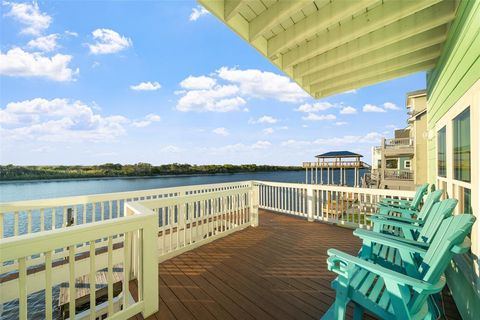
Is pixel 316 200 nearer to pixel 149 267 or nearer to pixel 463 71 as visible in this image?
pixel 463 71

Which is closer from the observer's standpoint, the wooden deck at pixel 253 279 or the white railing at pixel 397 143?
the wooden deck at pixel 253 279

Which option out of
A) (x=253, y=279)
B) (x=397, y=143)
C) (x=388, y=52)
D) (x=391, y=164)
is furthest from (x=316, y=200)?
(x=391, y=164)

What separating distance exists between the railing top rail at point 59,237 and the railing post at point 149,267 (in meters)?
0.10

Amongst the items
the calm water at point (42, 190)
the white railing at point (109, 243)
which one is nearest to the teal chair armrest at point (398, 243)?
the white railing at point (109, 243)

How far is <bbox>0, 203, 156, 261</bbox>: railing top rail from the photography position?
125 centimetres

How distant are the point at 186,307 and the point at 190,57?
15.2m

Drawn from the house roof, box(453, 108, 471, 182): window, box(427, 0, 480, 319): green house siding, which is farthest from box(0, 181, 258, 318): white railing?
box(453, 108, 471, 182): window

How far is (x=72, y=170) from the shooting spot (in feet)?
45.9

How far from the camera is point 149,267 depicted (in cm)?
200

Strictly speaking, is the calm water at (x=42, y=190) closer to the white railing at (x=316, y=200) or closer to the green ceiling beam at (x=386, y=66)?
the white railing at (x=316, y=200)

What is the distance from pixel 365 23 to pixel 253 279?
317 centimetres

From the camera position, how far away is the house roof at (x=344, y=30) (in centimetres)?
218

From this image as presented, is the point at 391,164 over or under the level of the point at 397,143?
under

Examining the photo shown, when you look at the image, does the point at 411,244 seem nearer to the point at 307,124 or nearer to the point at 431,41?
the point at 431,41
